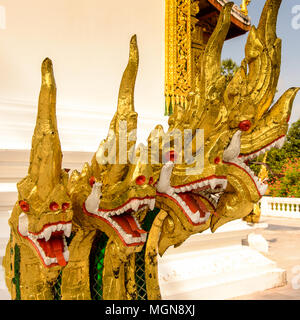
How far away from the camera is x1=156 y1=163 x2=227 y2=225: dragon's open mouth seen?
1.06m

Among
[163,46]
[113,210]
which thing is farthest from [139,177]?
[163,46]

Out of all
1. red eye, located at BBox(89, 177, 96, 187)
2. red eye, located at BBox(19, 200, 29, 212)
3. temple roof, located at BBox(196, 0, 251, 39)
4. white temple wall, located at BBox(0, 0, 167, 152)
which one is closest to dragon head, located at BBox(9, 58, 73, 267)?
red eye, located at BBox(19, 200, 29, 212)

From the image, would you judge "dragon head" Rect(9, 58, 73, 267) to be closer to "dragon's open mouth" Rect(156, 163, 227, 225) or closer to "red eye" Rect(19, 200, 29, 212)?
"red eye" Rect(19, 200, 29, 212)

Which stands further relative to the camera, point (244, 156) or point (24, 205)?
point (244, 156)

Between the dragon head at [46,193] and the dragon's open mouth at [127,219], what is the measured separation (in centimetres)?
12

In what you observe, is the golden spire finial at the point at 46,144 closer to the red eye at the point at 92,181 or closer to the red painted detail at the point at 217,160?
the red eye at the point at 92,181

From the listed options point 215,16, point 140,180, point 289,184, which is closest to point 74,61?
point 140,180

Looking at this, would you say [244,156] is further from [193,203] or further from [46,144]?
[46,144]

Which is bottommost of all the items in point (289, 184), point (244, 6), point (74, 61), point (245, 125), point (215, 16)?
point (289, 184)

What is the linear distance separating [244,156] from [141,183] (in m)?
0.37

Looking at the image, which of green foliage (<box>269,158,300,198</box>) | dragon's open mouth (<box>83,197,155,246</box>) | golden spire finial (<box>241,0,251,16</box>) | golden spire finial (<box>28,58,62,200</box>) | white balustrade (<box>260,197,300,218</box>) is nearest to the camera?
golden spire finial (<box>28,58,62,200</box>)

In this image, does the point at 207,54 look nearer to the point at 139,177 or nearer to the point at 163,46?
the point at 139,177

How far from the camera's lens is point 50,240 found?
3.14 feet

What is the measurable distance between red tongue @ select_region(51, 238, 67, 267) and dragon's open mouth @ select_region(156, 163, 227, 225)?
31 cm
